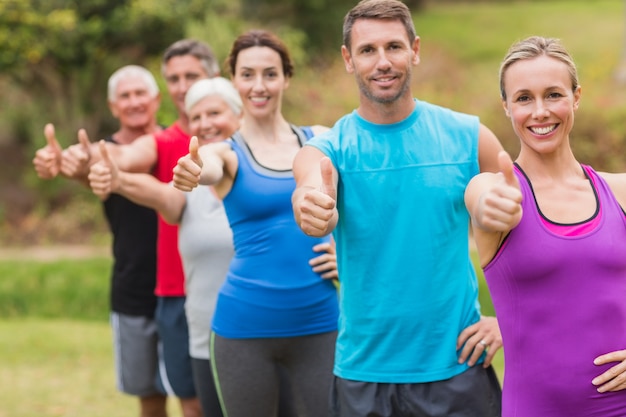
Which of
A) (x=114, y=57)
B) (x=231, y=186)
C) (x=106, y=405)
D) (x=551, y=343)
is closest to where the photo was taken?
(x=551, y=343)

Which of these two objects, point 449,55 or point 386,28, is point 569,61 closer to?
point 386,28

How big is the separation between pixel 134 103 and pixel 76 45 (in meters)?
9.64

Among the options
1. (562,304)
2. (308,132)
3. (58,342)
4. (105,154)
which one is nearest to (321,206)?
(562,304)

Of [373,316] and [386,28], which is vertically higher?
[386,28]

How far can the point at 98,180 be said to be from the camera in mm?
4070

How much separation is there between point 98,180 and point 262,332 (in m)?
1.00

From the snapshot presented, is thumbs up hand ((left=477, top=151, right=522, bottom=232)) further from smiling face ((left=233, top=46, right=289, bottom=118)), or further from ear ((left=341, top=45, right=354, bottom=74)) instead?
smiling face ((left=233, top=46, right=289, bottom=118))

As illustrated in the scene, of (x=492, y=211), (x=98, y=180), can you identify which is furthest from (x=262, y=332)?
(x=492, y=211)

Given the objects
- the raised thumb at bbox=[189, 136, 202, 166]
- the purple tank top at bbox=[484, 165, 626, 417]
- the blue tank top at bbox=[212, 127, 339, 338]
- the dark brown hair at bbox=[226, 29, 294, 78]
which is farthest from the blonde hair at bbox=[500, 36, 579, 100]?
the dark brown hair at bbox=[226, 29, 294, 78]

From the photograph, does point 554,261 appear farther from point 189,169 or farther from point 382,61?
point 189,169

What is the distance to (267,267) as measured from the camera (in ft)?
12.5

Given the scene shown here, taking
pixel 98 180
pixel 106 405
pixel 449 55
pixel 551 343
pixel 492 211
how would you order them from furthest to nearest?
pixel 449 55
pixel 106 405
pixel 98 180
pixel 551 343
pixel 492 211

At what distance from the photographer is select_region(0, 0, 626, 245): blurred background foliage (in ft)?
44.1

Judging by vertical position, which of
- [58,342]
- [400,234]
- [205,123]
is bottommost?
[58,342]
